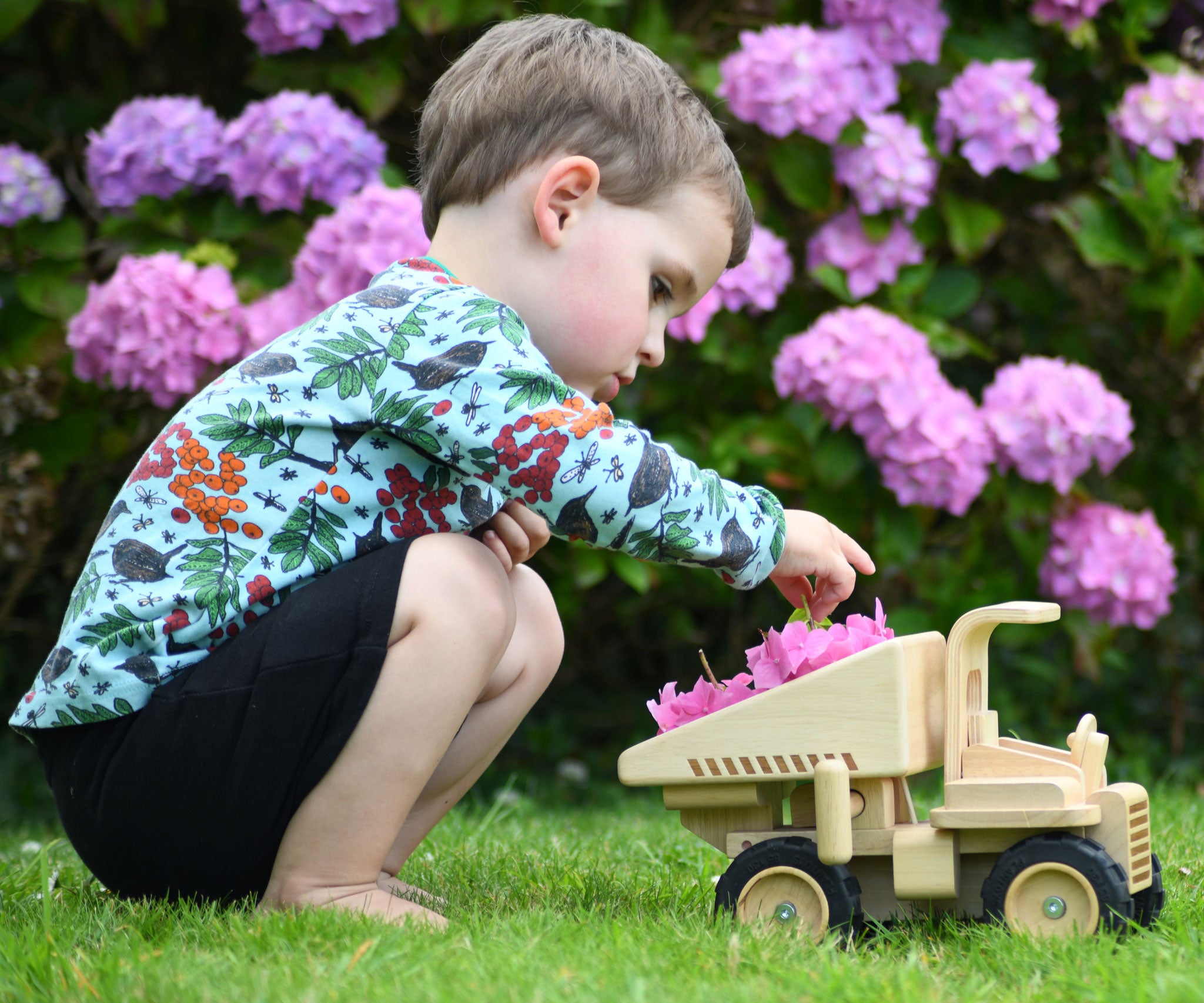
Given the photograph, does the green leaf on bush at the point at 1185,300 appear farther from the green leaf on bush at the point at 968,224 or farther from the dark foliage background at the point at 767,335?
the green leaf on bush at the point at 968,224

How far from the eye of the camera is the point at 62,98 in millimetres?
3531

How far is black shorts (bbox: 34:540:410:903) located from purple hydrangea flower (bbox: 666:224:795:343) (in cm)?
157

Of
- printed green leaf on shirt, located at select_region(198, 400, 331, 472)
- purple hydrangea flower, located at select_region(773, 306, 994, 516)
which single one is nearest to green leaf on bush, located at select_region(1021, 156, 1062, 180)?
purple hydrangea flower, located at select_region(773, 306, 994, 516)

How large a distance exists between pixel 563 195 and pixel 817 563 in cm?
60

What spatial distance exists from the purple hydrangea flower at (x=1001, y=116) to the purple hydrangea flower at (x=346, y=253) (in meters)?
1.36

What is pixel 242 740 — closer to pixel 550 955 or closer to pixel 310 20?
pixel 550 955

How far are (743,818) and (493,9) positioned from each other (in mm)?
2125

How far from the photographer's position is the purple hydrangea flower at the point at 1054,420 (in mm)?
3051

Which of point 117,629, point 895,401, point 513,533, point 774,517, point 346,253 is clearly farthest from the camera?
point 895,401

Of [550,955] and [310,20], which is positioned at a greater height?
[310,20]

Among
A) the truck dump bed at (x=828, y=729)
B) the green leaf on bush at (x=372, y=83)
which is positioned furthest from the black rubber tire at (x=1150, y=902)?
the green leaf on bush at (x=372, y=83)

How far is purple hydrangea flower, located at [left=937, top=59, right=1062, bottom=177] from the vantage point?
10.5 feet

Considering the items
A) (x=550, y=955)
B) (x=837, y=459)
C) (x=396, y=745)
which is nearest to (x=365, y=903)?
(x=396, y=745)

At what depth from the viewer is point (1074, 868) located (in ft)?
4.73
